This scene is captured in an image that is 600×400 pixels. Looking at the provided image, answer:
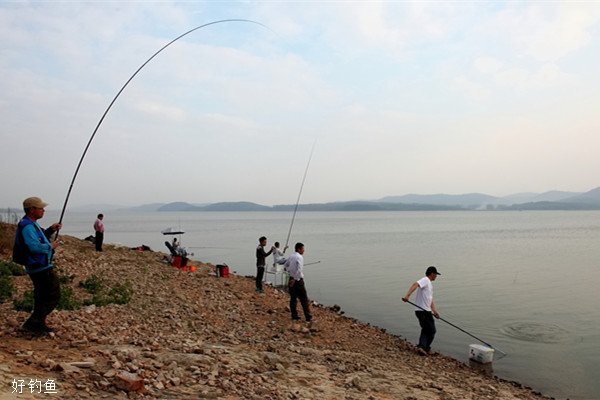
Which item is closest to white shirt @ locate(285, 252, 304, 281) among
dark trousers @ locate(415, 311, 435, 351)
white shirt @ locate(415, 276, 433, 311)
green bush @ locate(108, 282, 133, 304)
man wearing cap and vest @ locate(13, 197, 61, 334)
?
white shirt @ locate(415, 276, 433, 311)

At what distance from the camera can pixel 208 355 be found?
7.18 meters

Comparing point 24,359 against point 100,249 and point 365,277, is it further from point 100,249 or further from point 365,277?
point 365,277

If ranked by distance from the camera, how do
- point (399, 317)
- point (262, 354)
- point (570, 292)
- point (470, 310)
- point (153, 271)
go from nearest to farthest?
point (262, 354), point (153, 271), point (399, 317), point (470, 310), point (570, 292)

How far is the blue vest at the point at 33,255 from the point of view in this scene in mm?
6203

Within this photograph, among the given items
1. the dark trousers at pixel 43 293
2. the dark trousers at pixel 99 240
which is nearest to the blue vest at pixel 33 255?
the dark trousers at pixel 43 293

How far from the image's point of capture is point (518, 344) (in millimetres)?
14305

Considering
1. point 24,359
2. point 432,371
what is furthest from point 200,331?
point 432,371

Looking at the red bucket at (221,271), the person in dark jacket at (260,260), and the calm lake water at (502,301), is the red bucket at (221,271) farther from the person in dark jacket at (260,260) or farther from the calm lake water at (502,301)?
the calm lake water at (502,301)

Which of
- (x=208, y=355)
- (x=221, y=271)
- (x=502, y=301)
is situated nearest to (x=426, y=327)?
(x=208, y=355)

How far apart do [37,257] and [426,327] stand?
27.5ft

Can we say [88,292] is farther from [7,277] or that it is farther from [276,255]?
[276,255]

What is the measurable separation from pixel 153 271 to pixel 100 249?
13.5 ft

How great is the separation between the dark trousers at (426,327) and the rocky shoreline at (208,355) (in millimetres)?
394

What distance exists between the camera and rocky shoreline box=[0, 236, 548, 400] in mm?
5535
